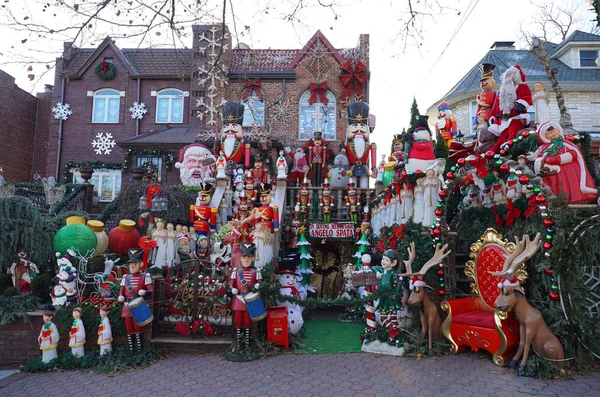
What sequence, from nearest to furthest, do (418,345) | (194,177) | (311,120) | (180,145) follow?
(418,345), (194,177), (180,145), (311,120)

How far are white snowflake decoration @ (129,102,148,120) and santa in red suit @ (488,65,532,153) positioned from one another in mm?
15646

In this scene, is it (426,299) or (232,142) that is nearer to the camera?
(426,299)

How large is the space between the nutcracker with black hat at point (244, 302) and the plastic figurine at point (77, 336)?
262 cm

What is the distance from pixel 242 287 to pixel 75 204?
349 inches

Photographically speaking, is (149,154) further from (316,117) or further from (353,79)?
(353,79)

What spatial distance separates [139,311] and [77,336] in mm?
1226

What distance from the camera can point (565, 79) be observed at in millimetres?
18922

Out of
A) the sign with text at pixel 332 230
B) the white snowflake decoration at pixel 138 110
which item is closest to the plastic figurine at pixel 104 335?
the sign with text at pixel 332 230

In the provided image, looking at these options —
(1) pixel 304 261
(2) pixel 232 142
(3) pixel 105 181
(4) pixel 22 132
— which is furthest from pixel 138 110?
(1) pixel 304 261

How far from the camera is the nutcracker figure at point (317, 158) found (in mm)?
14280

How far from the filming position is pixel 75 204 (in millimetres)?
12883

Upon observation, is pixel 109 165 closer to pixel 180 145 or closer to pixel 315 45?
pixel 180 145

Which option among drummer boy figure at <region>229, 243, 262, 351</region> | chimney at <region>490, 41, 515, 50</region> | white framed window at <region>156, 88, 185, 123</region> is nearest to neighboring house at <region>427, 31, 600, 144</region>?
chimney at <region>490, 41, 515, 50</region>

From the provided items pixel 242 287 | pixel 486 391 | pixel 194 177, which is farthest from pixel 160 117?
pixel 486 391
